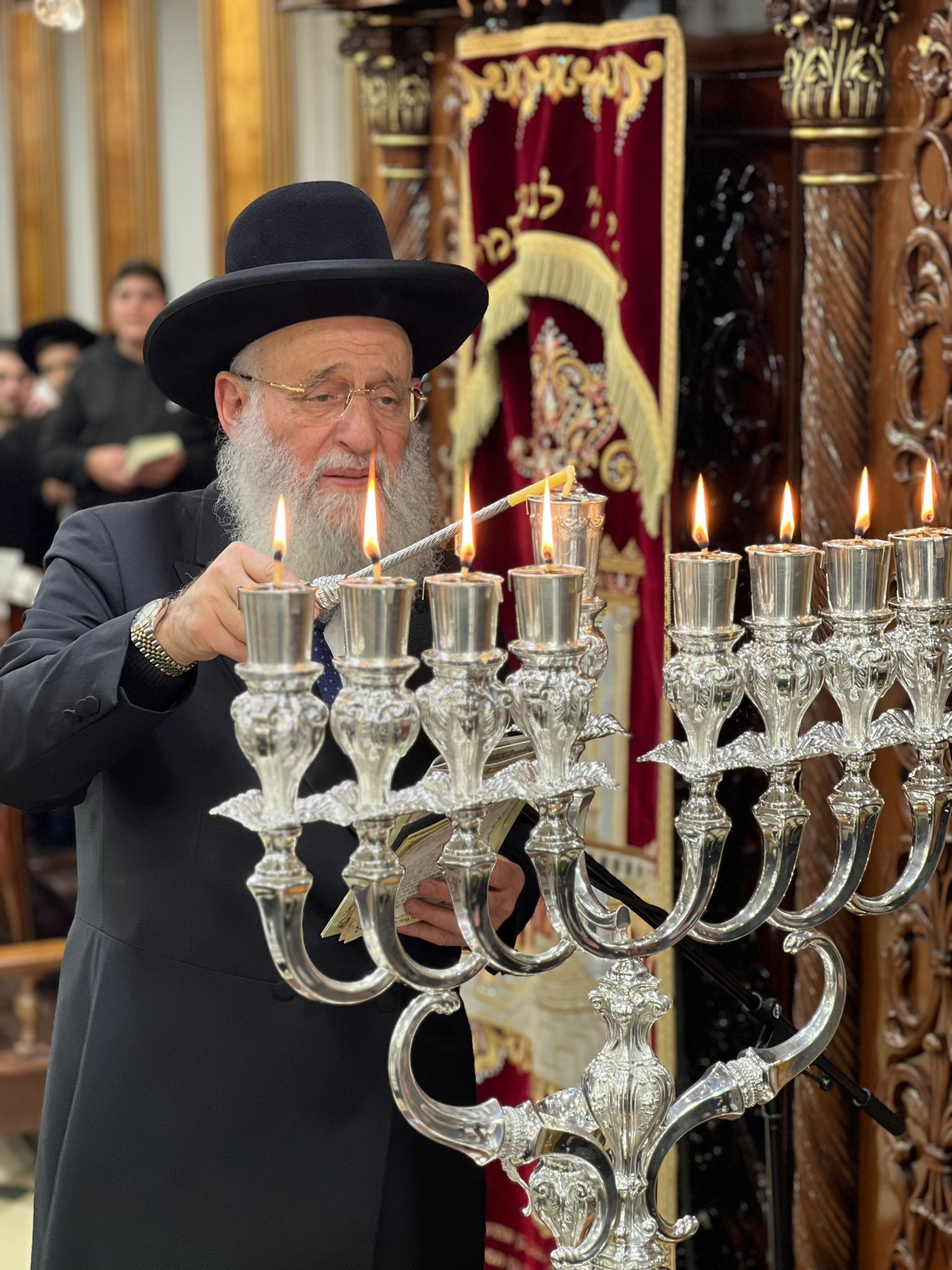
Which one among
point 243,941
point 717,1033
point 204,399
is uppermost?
point 204,399

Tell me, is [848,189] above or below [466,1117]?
above

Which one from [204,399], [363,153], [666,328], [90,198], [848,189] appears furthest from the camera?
[90,198]

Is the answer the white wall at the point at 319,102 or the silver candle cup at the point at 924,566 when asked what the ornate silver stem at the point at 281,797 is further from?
the white wall at the point at 319,102

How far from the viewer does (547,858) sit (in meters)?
1.39

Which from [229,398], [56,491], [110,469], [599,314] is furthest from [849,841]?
[56,491]

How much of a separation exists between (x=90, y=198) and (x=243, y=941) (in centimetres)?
849

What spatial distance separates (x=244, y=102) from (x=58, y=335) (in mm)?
1422

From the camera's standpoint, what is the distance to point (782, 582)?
142 cm

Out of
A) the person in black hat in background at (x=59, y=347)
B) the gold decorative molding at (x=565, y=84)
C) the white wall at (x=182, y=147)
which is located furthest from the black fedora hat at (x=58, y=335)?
the gold decorative molding at (x=565, y=84)

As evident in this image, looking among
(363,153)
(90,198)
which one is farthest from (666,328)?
(90,198)

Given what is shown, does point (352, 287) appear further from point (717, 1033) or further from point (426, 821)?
point (717, 1033)

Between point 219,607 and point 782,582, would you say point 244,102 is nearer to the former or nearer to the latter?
point 219,607

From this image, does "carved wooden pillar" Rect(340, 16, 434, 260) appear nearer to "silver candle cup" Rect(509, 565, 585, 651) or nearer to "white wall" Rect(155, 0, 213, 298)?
"silver candle cup" Rect(509, 565, 585, 651)

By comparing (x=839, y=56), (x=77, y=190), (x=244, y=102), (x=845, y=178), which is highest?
(x=77, y=190)
